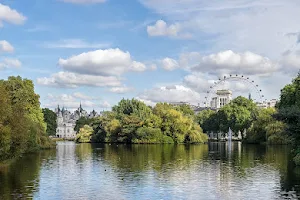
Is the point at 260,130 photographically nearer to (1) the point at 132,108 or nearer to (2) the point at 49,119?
(1) the point at 132,108

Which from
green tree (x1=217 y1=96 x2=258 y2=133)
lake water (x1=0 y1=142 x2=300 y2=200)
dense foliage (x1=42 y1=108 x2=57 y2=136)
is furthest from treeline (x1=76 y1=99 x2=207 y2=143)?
lake water (x1=0 y1=142 x2=300 y2=200)

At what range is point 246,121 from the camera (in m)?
107

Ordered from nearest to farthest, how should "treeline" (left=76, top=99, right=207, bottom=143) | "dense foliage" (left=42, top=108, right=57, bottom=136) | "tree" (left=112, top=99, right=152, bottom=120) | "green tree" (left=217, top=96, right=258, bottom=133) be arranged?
"treeline" (left=76, top=99, right=207, bottom=143) → "tree" (left=112, top=99, right=152, bottom=120) → "green tree" (left=217, top=96, right=258, bottom=133) → "dense foliage" (left=42, top=108, right=57, bottom=136)

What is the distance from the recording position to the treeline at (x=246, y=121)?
78.2 meters

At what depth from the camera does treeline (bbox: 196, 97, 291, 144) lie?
257 feet

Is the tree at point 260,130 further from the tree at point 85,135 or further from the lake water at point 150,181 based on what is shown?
the lake water at point 150,181

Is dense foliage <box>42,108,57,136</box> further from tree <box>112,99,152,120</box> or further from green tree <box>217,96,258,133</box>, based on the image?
green tree <box>217,96,258,133</box>

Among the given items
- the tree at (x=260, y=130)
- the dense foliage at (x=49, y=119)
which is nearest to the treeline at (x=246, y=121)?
the tree at (x=260, y=130)

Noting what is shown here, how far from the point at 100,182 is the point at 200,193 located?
6943 millimetres

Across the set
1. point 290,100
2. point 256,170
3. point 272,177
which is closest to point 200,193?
point 272,177

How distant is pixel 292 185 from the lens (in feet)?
83.1

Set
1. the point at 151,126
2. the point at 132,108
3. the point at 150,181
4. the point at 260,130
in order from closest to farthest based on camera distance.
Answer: the point at 150,181 < the point at 260,130 < the point at 151,126 < the point at 132,108

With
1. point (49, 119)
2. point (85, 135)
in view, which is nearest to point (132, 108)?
point (85, 135)

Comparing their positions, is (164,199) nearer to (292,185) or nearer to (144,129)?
(292,185)
